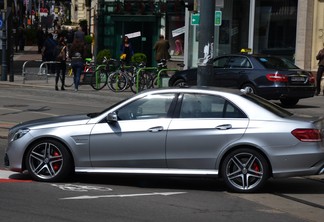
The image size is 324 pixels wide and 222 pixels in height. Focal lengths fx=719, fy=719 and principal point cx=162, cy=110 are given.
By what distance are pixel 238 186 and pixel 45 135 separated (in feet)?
8.69

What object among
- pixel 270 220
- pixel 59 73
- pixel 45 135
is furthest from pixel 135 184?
pixel 59 73

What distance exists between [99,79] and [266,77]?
714 cm

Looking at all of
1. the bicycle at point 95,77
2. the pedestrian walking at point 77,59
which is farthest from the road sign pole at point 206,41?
the bicycle at point 95,77

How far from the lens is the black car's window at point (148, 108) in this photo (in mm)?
9492

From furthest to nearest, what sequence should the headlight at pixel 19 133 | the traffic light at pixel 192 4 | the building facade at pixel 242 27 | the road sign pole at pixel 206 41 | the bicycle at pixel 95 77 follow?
the building facade at pixel 242 27 < the bicycle at pixel 95 77 < the traffic light at pixel 192 4 < the road sign pole at pixel 206 41 < the headlight at pixel 19 133

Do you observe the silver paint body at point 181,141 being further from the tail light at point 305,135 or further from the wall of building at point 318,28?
the wall of building at point 318,28

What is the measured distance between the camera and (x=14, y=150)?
32.1 feet

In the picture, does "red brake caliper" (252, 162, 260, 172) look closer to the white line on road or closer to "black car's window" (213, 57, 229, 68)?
the white line on road

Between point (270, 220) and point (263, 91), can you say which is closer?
point (270, 220)

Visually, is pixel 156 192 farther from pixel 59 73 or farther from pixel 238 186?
pixel 59 73

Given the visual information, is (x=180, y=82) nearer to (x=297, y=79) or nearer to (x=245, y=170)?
Answer: (x=297, y=79)

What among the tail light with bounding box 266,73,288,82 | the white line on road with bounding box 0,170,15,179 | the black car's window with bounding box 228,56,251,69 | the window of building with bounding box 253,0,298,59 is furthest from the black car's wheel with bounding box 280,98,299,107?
the white line on road with bounding box 0,170,15,179

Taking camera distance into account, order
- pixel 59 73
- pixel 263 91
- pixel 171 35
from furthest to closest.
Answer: pixel 171 35 < pixel 59 73 < pixel 263 91

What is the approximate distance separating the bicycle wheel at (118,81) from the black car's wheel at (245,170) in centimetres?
1535
